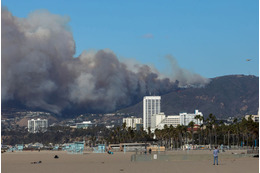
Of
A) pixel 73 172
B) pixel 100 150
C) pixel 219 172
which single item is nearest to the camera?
pixel 219 172

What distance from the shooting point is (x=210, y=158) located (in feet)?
236

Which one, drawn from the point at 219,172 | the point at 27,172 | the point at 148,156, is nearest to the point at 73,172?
the point at 27,172

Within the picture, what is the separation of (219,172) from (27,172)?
15627 mm

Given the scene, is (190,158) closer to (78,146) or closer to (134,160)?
(134,160)

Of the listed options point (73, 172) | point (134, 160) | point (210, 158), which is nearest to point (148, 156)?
point (134, 160)

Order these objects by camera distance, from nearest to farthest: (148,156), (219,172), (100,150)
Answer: (219,172) < (148,156) < (100,150)

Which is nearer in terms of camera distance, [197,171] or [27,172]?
[197,171]

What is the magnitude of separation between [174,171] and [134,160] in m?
25.6

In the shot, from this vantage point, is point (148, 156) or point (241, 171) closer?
point (241, 171)

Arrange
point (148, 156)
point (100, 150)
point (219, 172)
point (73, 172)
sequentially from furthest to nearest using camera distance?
point (100, 150) → point (148, 156) → point (73, 172) → point (219, 172)

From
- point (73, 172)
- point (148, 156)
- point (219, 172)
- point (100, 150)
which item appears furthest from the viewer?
point (100, 150)

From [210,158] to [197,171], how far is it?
1071 inches

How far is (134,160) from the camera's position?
7056 cm

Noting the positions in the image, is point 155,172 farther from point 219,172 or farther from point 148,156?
point 148,156
